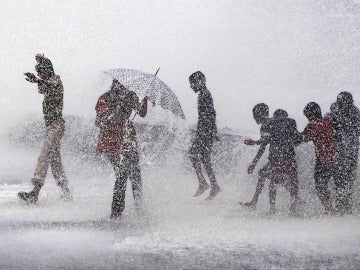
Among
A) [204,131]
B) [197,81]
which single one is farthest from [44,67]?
[204,131]

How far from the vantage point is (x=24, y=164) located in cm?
1221

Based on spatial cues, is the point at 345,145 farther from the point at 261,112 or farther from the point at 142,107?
the point at 142,107

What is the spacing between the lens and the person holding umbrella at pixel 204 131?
7.95 meters

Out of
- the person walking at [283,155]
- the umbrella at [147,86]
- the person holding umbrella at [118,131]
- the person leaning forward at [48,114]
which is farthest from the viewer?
the person leaning forward at [48,114]

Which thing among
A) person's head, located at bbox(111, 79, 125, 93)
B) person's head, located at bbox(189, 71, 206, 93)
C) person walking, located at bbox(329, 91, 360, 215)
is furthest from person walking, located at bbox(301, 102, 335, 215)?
person's head, located at bbox(111, 79, 125, 93)

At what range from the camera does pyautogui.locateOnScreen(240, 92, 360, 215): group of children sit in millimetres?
6574

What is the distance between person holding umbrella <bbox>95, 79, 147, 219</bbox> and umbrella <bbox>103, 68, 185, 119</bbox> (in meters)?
0.15

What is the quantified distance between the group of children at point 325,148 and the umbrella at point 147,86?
1.35m

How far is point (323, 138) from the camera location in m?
6.55

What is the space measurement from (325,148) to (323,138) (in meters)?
0.12

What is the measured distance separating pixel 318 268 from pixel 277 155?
2.50 metres

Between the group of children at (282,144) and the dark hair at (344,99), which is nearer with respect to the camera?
the group of children at (282,144)

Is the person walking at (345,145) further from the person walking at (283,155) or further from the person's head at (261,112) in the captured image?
the person's head at (261,112)

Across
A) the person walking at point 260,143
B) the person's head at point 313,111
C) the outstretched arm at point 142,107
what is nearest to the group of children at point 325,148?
the person's head at point 313,111
